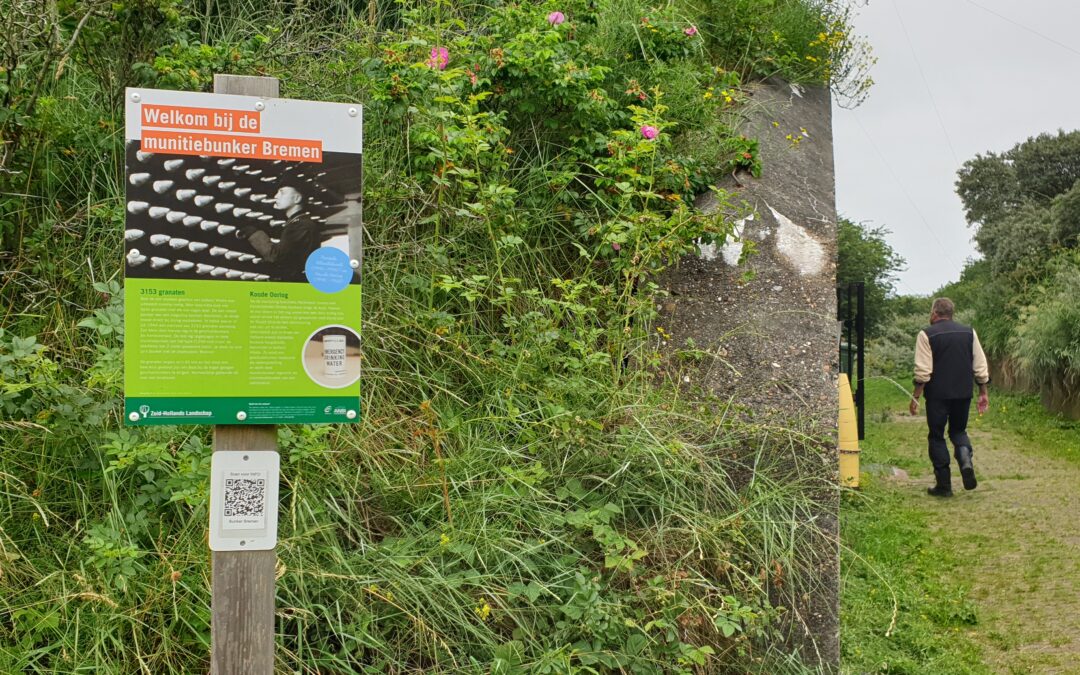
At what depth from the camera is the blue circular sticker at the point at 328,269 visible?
2.58 m

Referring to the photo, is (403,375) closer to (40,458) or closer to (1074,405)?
(40,458)

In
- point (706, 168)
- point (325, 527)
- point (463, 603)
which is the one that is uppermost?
point (706, 168)

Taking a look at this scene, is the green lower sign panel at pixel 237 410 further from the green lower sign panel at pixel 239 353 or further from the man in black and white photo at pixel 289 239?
the man in black and white photo at pixel 289 239

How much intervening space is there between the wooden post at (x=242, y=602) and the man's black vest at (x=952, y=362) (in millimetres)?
7044

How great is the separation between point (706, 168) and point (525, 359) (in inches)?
83.9

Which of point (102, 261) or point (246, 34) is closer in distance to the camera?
point (102, 261)

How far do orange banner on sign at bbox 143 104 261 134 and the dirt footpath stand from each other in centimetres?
393

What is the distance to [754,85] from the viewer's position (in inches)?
288

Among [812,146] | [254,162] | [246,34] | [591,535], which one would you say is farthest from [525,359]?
[812,146]

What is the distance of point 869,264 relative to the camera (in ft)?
78.9

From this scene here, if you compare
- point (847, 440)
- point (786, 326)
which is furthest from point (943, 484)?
point (786, 326)

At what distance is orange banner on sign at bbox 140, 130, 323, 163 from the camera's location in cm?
251

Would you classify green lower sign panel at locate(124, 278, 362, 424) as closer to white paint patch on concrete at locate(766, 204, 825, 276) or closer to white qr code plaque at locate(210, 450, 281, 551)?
white qr code plaque at locate(210, 450, 281, 551)

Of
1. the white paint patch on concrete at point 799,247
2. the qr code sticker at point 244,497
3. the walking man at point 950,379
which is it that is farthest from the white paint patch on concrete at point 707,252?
the walking man at point 950,379
